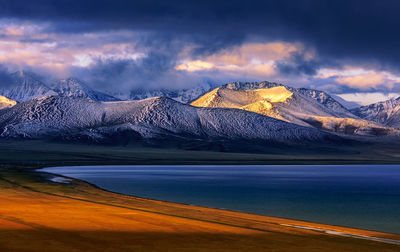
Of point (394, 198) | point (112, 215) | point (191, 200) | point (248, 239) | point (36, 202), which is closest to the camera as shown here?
point (248, 239)

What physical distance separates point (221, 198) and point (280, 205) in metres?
9.84

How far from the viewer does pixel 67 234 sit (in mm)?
28047

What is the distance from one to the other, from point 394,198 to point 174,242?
1984 inches

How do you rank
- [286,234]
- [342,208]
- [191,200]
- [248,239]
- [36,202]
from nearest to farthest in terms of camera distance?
[248,239] < [286,234] < [36,202] < [342,208] < [191,200]

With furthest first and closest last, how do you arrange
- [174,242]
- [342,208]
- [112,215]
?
[342,208]
[112,215]
[174,242]

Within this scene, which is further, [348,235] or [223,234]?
[348,235]

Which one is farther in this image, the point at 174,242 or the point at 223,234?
the point at 223,234

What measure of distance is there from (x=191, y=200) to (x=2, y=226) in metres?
35.7

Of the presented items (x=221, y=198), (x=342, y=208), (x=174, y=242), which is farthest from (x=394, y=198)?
(x=174, y=242)

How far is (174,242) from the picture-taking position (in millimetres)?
26969

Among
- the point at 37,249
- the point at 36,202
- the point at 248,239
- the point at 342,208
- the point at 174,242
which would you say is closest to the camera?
the point at 37,249

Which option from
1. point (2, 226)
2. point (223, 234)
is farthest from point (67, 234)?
point (223, 234)

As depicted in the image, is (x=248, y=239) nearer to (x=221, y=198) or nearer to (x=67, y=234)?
(x=67, y=234)

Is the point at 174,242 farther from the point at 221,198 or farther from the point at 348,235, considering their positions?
the point at 221,198
